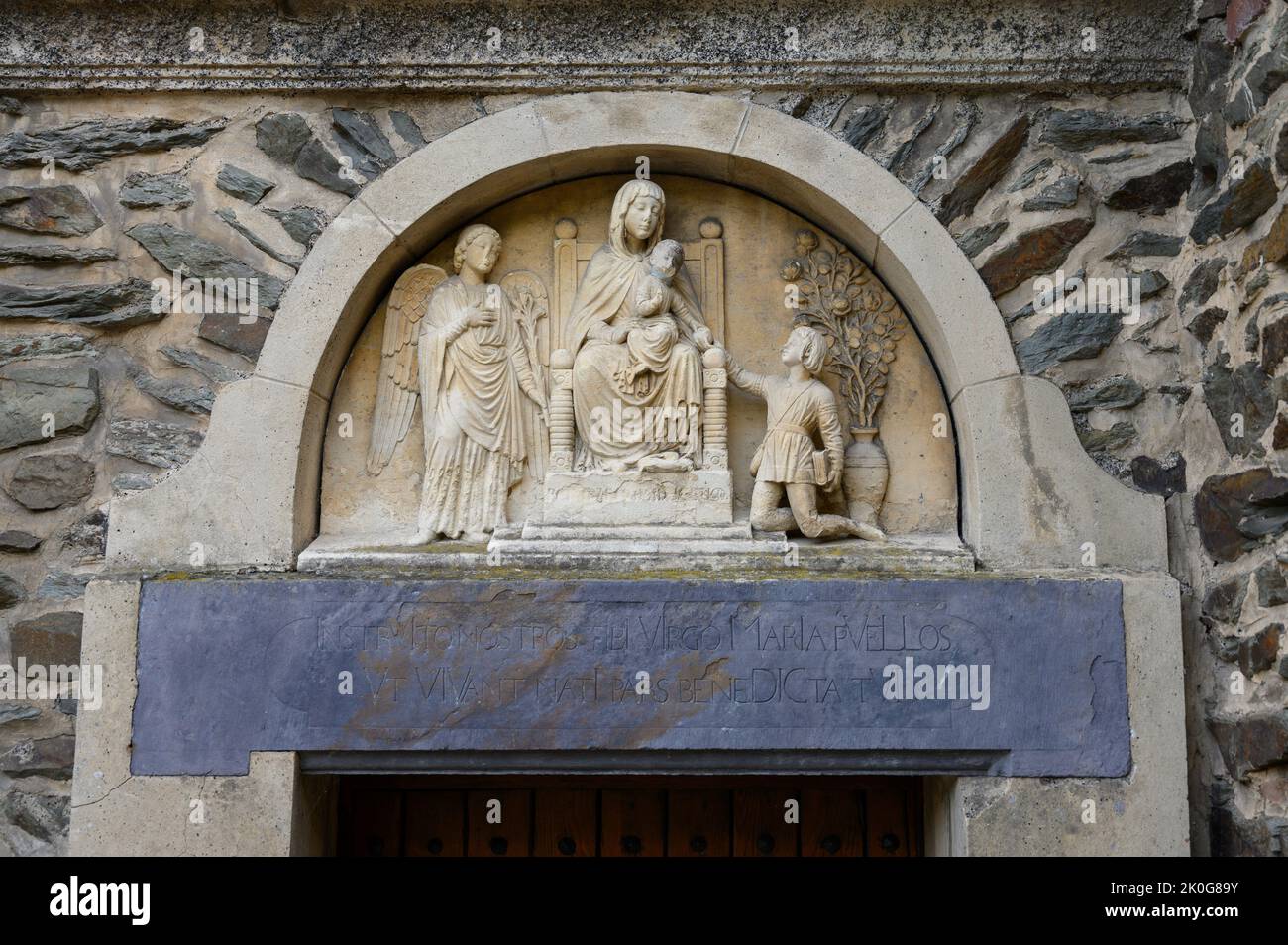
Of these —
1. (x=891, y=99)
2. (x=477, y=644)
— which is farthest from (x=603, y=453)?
(x=891, y=99)

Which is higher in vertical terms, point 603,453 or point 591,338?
point 591,338

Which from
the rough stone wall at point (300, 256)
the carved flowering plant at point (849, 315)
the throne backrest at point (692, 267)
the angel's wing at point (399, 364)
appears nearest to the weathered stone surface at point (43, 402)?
the rough stone wall at point (300, 256)

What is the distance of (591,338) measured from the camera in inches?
176

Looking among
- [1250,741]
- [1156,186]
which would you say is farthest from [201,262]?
[1250,741]

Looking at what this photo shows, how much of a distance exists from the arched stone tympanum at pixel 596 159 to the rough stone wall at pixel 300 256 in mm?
95

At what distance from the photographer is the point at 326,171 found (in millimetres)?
4383

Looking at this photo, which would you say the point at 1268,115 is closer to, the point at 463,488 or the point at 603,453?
the point at 603,453

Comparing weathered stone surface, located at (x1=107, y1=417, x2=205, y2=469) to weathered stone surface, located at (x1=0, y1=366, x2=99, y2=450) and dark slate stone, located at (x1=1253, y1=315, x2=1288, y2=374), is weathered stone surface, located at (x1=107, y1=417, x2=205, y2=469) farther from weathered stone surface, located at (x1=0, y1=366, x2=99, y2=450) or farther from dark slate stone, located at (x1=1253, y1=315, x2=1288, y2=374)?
dark slate stone, located at (x1=1253, y1=315, x2=1288, y2=374)

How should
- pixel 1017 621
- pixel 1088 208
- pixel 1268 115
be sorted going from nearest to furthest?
pixel 1268 115 < pixel 1017 621 < pixel 1088 208

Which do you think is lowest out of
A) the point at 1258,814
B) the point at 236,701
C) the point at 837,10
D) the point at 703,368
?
the point at 1258,814

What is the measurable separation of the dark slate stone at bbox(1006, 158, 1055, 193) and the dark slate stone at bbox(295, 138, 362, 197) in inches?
90.3

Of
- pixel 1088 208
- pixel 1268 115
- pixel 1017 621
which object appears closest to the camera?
pixel 1268 115

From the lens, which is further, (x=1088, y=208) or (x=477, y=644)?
(x=1088, y=208)

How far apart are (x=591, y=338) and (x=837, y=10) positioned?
1439 mm
